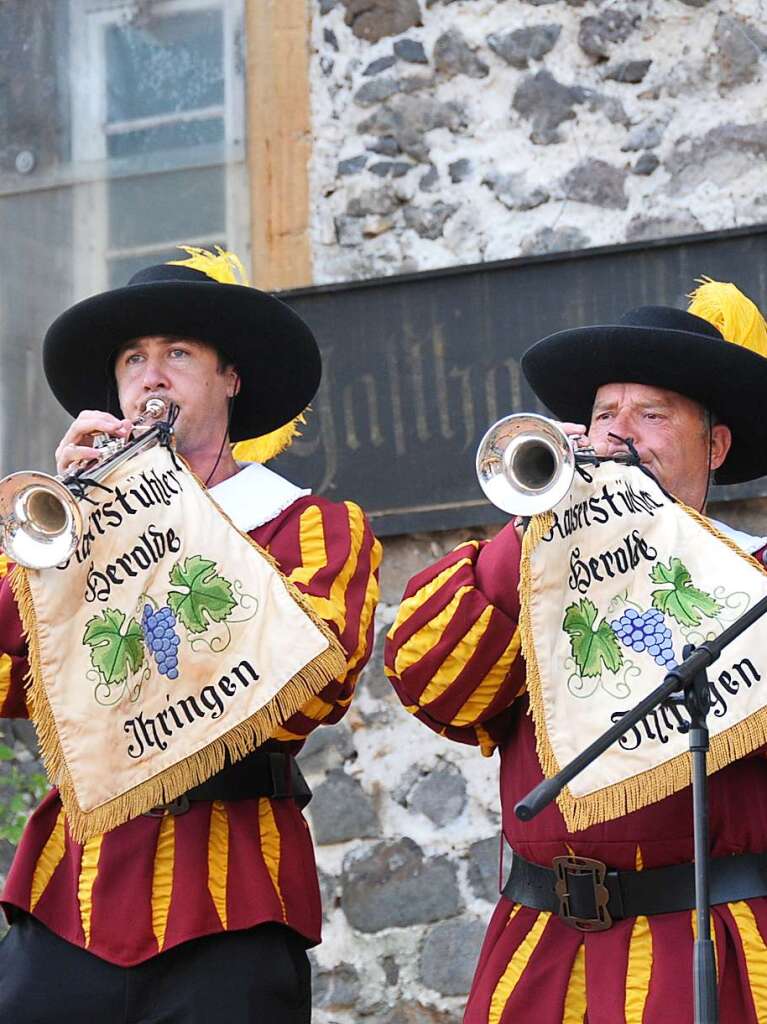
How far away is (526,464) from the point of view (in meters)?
3.62

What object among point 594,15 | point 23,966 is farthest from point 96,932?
point 594,15

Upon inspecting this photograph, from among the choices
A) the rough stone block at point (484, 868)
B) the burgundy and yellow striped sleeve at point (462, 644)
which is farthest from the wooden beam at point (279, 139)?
the burgundy and yellow striped sleeve at point (462, 644)

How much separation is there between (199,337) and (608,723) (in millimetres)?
1319

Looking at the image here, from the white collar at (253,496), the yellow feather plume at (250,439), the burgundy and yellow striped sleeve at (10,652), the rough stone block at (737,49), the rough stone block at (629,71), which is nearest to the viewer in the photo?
the burgundy and yellow striped sleeve at (10,652)

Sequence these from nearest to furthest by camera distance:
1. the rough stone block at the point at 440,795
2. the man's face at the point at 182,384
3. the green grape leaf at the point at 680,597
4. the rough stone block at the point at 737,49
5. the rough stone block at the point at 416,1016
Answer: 1. the green grape leaf at the point at 680,597
2. the man's face at the point at 182,384
3. the rough stone block at the point at 416,1016
4. the rough stone block at the point at 440,795
5. the rough stone block at the point at 737,49

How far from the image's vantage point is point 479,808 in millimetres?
5391

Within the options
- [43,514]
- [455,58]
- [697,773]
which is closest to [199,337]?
[43,514]

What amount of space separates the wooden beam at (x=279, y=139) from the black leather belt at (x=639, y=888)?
2.82 m

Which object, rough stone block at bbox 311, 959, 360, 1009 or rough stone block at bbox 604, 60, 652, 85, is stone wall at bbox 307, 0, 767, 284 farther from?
rough stone block at bbox 311, 959, 360, 1009

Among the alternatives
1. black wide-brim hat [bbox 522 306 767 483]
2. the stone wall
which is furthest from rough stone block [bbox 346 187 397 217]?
black wide-brim hat [bbox 522 306 767 483]

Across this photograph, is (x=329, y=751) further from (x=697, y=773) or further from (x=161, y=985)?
(x=697, y=773)

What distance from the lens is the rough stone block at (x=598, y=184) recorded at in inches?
221

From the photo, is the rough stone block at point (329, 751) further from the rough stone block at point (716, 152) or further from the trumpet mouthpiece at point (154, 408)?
the rough stone block at point (716, 152)

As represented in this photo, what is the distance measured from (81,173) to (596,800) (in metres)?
3.64
